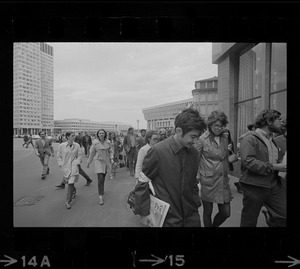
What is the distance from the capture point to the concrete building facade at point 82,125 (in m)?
1.87

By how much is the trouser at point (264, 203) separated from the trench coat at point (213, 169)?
191mm

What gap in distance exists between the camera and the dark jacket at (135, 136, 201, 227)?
1.86 meters

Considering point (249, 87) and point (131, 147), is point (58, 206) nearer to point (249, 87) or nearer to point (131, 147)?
point (131, 147)

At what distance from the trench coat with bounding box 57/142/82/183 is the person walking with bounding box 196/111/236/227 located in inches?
61.7

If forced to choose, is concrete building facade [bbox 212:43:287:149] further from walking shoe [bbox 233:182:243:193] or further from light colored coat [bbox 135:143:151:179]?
light colored coat [bbox 135:143:151:179]

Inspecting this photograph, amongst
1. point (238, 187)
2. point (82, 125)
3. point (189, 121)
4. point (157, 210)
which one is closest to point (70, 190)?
point (82, 125)

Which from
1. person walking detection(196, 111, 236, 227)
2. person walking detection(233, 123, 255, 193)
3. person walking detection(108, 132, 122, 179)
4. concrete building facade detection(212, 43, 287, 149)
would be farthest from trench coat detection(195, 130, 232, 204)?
person walking detection(108, 132, 122, 179)

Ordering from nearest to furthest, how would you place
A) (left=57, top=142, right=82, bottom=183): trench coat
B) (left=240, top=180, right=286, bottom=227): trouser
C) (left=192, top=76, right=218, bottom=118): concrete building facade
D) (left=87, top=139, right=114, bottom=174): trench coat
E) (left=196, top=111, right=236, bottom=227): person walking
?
(left=192, top=76, right=218, bottom=118): concrete building facade, (left=240, top=180, right=286, bottom=227): trouser, (left=196, top=111, right=236, bottom=227): person walking, (left=57, top=142, right=82, bottom=183): trench coat, (left=87, top=139, right=114, bottom=174): trench coat

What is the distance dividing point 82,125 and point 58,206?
808mm

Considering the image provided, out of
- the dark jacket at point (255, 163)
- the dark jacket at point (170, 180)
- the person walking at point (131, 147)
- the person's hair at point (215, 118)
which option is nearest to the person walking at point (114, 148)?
the person walking at point (131, 147)

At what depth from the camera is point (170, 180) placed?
74.3 inches
